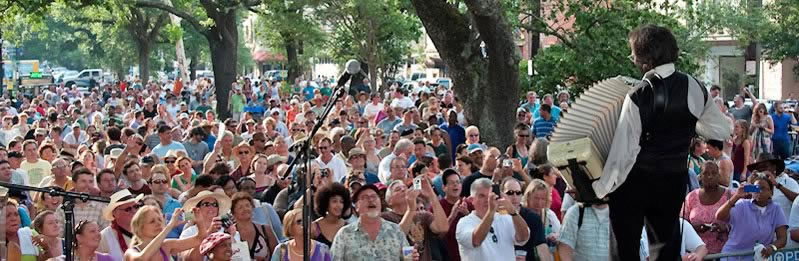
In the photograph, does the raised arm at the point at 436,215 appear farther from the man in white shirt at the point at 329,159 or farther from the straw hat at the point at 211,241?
the man in white shirt at the point at 329,159

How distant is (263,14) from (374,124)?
13.9 m

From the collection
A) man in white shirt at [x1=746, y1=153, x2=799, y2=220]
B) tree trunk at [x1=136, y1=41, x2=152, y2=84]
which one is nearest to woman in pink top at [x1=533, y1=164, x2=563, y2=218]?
man in white shirt at [x1=746, y1=153, x2=799, y2=220]

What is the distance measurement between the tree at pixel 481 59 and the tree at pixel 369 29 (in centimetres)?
1779

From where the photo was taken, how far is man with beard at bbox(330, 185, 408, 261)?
32.3 feet

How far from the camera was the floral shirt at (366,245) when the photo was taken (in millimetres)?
9828

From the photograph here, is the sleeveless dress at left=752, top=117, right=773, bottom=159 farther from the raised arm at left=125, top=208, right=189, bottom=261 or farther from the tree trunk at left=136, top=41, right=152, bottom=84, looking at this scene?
the tree trunk at left=136, top=41, right=152, bottom=84

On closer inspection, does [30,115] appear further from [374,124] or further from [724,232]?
[724,232]

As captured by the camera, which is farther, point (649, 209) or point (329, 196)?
point (329, 196)

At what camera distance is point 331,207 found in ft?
34.6

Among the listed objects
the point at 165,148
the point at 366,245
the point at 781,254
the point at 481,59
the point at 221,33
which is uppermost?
the point at 221,33

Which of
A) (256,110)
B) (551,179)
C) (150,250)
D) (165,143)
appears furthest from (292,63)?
(150,250)

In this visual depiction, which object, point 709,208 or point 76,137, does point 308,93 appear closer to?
point 76,137

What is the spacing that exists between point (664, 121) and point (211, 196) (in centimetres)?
458

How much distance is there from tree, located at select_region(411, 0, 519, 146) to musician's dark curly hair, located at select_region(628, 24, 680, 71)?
38.2 feet
